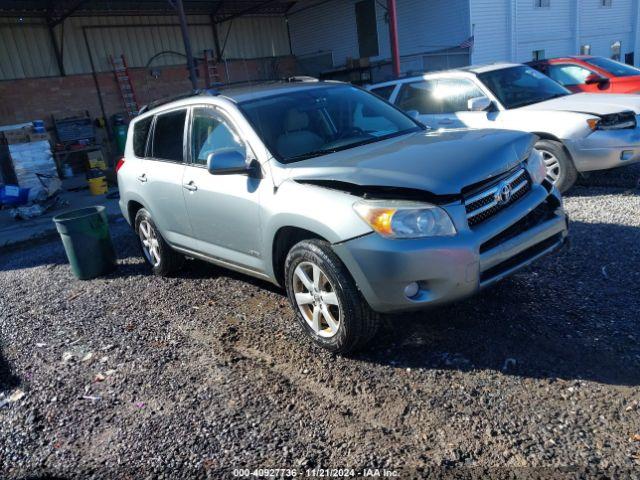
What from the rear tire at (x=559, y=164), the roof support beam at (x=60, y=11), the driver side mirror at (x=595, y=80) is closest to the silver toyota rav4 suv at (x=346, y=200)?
the rear tire at (x=559, y=164)

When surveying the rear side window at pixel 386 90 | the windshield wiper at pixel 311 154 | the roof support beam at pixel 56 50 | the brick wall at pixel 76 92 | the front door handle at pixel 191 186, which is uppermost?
the roof support beam at pixel 56 50

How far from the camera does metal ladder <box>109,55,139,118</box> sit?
1753 centimetres

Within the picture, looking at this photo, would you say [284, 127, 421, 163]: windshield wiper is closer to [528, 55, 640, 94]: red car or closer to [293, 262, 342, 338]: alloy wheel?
[293, 262, 342, 338]: alloy wheel

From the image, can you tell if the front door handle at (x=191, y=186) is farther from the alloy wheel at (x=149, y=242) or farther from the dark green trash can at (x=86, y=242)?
the dark green trash can at (x=86, y=242)

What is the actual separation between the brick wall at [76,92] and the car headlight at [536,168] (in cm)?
1615

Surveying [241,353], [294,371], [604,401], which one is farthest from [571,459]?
[241,353]

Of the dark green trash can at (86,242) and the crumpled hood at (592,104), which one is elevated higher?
the crumpled hood at (592,104)

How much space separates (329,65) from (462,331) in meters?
20.4

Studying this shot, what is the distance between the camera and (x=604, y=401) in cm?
282

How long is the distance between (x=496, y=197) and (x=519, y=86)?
4.95 meters

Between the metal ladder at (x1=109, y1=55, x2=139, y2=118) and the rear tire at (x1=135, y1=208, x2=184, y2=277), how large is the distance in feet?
42.8

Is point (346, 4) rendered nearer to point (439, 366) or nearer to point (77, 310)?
point (77, 310)

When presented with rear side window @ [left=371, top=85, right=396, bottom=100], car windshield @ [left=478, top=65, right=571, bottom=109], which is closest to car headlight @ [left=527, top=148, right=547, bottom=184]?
car windshield @ [left=478, top=65, right=571, bottom=109]

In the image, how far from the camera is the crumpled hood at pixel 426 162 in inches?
125
